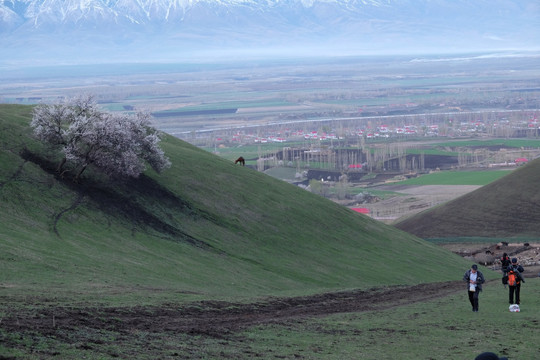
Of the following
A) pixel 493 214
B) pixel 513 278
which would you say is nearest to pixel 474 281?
pixel 513 278

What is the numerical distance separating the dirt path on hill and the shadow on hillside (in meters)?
15.5

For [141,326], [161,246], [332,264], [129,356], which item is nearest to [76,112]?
[161,246]

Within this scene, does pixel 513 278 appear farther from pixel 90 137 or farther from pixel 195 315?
pixel 90 137

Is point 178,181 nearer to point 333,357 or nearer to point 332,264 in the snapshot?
point 332,264

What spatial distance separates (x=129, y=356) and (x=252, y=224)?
35997 millimetres

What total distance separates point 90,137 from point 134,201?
5.43 meters

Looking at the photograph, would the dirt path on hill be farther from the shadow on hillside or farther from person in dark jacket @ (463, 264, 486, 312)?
the shadow on hillside

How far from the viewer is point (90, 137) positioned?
5169cm

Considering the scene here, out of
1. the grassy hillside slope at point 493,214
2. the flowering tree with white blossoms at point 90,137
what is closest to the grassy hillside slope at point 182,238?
the flowering tree with white blossoms at point 90,137

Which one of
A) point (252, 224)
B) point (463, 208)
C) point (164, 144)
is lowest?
point (463, 208)

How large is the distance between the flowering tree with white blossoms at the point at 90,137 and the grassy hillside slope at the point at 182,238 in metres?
1.43

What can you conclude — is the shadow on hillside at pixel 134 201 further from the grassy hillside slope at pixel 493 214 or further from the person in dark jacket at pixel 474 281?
the grassy hillside slope at pixel 493 214

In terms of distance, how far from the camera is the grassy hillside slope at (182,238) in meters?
35.3

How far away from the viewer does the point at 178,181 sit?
59031mm
